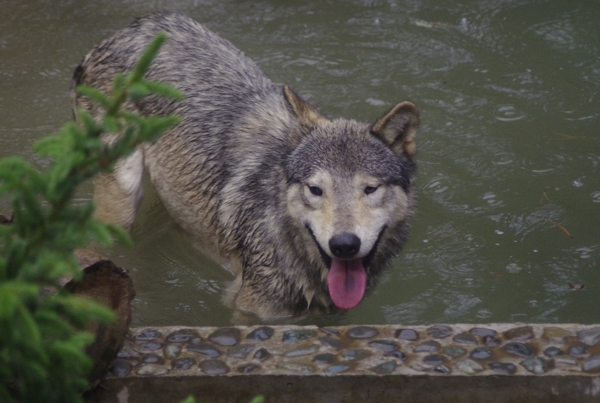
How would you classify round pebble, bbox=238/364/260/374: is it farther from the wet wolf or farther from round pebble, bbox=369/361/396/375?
the wet wolf

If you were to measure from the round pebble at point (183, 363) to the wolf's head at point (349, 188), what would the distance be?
1.04m

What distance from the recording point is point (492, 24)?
8883 millimetres

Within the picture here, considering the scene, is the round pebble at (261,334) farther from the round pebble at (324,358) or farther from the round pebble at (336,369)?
the round pebble at (336,369)

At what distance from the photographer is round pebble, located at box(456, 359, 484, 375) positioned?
3074mm

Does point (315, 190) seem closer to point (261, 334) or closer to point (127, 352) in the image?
point (261, 334)

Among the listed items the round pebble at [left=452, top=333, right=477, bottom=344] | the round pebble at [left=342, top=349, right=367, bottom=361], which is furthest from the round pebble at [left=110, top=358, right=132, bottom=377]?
the round pebble at [left=452, top=333, right=477, bottom=344]

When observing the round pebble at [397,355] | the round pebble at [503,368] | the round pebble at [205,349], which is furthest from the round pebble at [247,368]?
the round pebble at [503,368]

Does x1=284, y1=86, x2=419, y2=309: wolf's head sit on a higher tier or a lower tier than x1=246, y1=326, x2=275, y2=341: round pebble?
higher

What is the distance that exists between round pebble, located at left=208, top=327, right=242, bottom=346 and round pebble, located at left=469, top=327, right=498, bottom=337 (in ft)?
4.17

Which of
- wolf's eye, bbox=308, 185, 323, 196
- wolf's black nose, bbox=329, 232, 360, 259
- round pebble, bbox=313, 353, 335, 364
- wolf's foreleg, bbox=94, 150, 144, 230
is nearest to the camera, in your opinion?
round pebble, bbox=313, 353, 335, 364

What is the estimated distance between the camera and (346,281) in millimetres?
4043

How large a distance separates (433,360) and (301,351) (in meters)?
0.68

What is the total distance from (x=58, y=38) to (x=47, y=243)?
25.7 ft

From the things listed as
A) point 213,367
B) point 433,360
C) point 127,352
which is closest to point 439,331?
point 433,360
